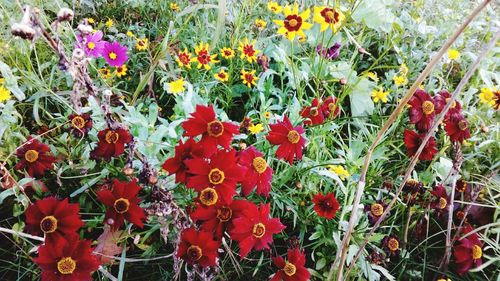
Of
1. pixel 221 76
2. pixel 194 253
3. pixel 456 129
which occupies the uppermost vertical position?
pixel 456 129

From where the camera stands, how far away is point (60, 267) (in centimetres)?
69

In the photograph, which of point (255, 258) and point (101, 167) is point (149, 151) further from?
point (255, 258)

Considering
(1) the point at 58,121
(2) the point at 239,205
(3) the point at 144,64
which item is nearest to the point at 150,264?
(2) the point at 239,205

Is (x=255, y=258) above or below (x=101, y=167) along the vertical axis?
below

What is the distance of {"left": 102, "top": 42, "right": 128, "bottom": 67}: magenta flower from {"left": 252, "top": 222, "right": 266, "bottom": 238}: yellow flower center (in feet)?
2.89

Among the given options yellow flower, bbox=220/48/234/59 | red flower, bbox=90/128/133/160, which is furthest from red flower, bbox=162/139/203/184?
yellow flower, bbox=220/48/234/59

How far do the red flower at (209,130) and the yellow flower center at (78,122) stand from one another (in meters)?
0.31

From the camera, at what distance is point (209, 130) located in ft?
2.58

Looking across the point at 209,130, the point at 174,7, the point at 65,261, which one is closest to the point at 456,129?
the point at 209,130

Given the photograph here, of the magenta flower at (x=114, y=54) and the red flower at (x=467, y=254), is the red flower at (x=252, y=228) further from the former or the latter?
the magenta flower at (x=114, y=54)

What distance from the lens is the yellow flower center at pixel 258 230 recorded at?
784 mm

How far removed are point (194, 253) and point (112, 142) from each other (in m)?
0.29

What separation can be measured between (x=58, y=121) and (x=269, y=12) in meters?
1.17

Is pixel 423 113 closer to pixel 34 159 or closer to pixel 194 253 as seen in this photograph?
pixel 194 253
